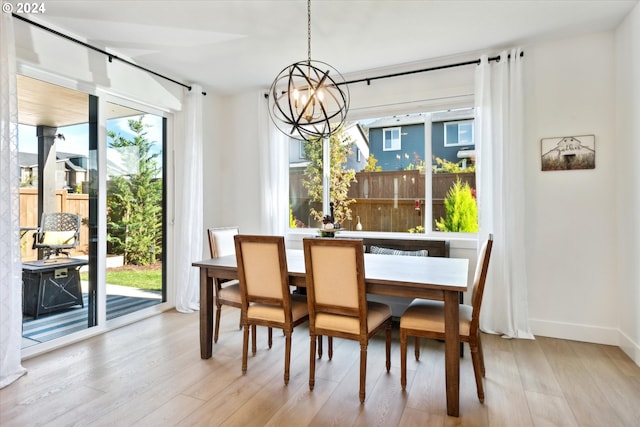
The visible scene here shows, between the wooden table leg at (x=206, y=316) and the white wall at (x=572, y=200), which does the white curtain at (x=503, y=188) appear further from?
the wooden table leg at (x=206, y=316)

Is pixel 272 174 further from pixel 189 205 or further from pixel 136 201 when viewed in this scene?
pixel 136 201

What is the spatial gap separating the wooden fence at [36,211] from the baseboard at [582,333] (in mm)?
4068

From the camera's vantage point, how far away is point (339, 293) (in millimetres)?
2113

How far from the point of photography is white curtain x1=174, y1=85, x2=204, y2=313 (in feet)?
12.9

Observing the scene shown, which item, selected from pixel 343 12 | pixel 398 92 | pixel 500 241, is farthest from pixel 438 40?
pixel 500 241

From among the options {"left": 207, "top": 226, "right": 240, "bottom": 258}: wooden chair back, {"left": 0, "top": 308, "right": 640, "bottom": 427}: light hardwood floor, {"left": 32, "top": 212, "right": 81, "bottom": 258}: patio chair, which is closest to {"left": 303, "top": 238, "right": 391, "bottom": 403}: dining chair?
{"left": 0, "top": 308, "right": 640, "bottom": 427}: light hardwood floor

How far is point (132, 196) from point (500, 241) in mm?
3590

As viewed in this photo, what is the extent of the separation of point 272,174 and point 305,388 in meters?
2.60

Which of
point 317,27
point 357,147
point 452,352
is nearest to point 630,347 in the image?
point 452,352

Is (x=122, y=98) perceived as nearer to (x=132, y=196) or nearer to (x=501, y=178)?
(x=132, y=196)

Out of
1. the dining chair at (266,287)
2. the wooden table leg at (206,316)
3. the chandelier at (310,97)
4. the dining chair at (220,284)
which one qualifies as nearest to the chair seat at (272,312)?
the dining chair at (266,287)

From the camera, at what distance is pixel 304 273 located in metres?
2.28

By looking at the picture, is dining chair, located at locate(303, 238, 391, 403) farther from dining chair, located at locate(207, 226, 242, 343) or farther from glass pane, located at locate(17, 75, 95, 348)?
glass pane, located at locate(17, 75, 95, 348)

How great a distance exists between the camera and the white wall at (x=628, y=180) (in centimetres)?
260
